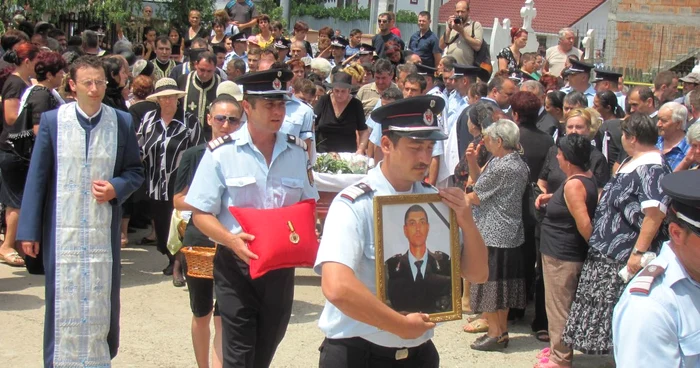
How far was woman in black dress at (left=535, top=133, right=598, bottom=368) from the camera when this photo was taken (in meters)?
6.46

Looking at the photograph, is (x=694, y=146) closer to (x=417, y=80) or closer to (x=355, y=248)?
(x=417, y=80)

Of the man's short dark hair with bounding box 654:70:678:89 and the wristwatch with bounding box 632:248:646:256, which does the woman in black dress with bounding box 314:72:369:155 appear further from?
the wristwatch with bounding box 632:248:646:256

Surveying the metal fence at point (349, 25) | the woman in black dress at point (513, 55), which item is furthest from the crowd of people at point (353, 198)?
the metal fence at point (349, 25)

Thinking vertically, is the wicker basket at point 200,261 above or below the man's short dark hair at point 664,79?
below

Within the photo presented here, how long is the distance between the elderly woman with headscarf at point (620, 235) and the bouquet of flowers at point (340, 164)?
3209mm

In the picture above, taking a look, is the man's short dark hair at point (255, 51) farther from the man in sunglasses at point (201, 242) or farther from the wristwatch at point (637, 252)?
the wristwatch at point (637, 252)

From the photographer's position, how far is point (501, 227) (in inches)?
279

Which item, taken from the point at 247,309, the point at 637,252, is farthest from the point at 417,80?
the point at 247,309

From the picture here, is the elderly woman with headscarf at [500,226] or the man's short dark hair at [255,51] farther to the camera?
the man's short dark hair at [255,51]

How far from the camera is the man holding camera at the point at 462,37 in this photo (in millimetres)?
13484

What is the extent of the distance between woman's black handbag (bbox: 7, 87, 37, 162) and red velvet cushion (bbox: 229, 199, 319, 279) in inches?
164

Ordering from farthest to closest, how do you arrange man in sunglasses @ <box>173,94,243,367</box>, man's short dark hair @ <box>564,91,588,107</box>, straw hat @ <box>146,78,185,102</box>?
man's short dark hair @ <box>564,91,588,107</box>
straw hat @ <box>146,78,185,102</box>
man in sunglasses @ <box>173,94,243,367</box>

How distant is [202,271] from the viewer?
5637mm

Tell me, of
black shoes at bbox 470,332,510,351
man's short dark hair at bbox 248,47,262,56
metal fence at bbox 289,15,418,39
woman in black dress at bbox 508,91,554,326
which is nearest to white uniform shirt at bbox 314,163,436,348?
black shoes at bbox 470,332,510,351
